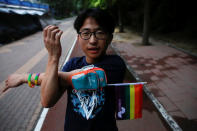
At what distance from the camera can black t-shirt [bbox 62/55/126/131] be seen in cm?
99

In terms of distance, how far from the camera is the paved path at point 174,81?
117 inches

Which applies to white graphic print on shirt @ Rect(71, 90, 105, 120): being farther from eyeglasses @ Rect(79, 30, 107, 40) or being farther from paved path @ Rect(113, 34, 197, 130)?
paved path @ Rect(113, 34, 197, 130)

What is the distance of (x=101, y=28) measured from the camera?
1.04 metres

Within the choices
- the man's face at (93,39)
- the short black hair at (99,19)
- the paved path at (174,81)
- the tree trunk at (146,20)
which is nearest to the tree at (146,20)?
the tree trunk at (146,20)

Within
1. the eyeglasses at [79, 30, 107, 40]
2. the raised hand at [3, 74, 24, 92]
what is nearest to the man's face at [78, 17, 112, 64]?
the eyeglasses at [79, 30, 107, 40]

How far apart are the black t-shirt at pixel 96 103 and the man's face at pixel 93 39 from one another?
3.1 inches

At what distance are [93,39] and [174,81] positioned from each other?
4087 millimetres

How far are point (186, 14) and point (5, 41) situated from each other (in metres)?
16.3

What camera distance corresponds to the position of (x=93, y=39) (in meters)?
1.00

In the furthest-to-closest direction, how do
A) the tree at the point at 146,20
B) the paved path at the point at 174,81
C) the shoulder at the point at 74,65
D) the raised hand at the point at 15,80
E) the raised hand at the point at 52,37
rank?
the tree at the point at 146,20, the paved path at the point at 174,81, the shoulder at the point at 74,65, the raised hand at the point at 15,80, the raised hand at the point at 52,37

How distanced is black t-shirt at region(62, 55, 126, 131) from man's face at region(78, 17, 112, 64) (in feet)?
0.25

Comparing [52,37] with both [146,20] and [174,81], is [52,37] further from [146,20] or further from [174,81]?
[146,20]

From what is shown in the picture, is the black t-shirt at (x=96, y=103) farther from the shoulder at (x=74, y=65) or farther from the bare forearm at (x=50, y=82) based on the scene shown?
the bare forearm at (x=50, y=82)

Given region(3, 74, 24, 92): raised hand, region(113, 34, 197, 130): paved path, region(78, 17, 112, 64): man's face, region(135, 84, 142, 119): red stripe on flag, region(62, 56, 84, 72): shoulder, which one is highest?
region(78, 17, 112, 64): man's face
